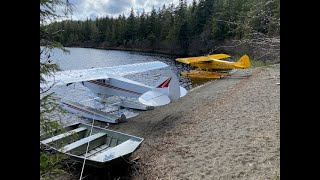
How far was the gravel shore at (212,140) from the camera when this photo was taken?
624cm

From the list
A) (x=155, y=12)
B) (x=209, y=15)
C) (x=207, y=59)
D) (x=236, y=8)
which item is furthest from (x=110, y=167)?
(x=155, y=12)

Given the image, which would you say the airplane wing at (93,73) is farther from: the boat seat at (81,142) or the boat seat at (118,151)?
the boat seat at (118,151)

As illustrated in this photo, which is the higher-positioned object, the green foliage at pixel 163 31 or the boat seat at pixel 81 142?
the green foliage at pixel 163 31

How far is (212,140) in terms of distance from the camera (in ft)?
27.2

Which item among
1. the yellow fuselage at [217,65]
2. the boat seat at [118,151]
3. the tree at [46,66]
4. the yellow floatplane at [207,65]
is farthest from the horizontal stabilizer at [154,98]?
the yellow fuselage at [217,65]

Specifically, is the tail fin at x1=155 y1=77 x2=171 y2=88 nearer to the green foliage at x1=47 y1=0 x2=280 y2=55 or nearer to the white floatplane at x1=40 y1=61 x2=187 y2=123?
the white floatplane at x1=40 y1=61 x2=187 y2=123

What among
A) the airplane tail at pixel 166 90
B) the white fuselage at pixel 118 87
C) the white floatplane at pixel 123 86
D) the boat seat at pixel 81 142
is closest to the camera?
the boat seat at pixel 81 142

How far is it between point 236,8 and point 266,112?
15467 millimetres

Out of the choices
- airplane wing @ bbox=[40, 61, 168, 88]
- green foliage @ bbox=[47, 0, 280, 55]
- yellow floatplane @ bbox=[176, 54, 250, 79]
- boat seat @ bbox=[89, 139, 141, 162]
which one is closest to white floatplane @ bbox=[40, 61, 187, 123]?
airplane wing @ bbox=[40, 61, 168, 88]

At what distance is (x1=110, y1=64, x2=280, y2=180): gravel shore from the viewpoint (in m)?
6.24

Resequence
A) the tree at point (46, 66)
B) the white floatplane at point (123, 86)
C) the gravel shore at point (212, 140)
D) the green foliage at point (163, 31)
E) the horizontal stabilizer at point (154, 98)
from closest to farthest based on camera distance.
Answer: the tree at point (46, 66)
the gravel shore at point (212, 140)
the horizontal stabilizer at point (154, 98)
the white floatplane at point (123, 86)
the green foliage at point (163, 31)
